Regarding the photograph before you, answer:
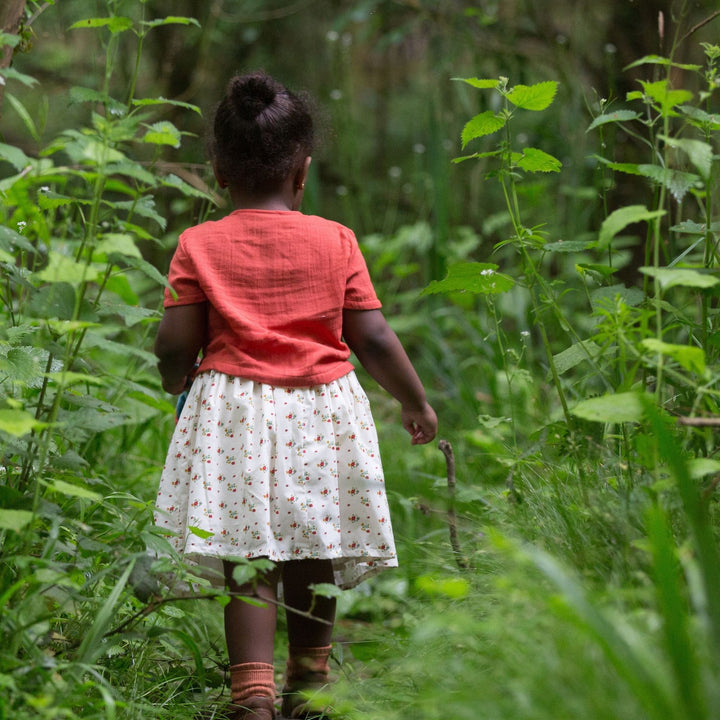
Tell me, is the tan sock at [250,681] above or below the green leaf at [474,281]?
below

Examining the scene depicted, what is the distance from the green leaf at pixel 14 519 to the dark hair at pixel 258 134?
946 mm

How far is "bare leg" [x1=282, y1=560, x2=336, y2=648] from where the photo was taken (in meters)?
1.87

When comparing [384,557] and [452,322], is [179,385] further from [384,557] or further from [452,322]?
[452,322]

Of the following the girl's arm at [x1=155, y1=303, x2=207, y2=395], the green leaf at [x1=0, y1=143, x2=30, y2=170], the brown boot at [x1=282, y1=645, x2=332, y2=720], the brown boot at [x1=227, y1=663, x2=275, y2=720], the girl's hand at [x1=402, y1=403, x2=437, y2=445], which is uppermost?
the green leaf at [x1=0, y1=143, x2=30, y2=170]

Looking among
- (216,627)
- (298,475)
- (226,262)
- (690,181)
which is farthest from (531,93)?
(216,627)

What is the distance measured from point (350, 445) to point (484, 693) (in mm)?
951

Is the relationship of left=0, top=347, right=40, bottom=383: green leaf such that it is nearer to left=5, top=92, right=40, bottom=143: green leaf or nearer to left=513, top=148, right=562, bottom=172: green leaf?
left=5, top=92, right=40, bottom=143: green leaf

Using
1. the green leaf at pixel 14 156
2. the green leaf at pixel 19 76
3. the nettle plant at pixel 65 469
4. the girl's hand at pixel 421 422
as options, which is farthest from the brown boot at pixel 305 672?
the green leaf at pixel 19 76

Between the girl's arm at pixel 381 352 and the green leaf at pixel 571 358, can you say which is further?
the girl's arm at pixel 381 352

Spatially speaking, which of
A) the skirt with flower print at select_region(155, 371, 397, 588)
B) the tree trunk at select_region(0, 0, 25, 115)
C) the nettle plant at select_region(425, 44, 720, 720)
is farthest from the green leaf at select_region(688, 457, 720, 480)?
the tree trunk at select_region(0, 0, 25, 115)

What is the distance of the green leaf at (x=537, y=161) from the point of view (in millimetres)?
1751

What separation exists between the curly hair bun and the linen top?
22 centimetres

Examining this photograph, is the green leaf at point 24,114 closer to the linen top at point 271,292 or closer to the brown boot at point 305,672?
the linen top at point 271,292

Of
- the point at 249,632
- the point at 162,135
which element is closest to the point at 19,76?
the point at 162,135
